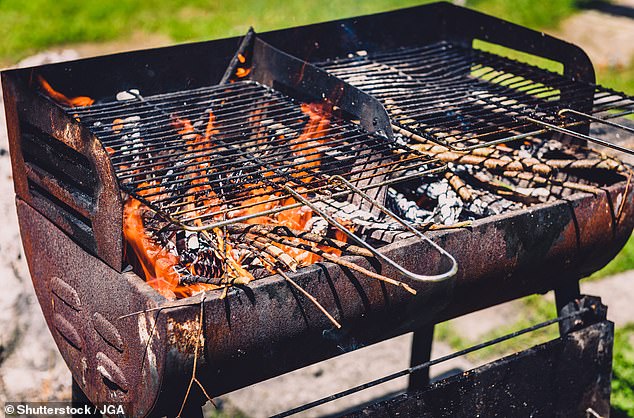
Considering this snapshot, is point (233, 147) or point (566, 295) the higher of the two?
point (233, 147)

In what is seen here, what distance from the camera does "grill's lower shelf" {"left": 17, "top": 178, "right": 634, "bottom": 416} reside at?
2.20 meters

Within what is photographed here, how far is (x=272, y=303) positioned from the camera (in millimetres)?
2270

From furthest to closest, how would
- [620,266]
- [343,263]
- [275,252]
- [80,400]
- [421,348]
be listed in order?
[620,266] → [421,348] → [80,400] → [275,252] → [343,263]

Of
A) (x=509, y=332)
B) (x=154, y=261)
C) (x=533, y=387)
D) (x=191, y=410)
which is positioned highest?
(x=154, y=261)

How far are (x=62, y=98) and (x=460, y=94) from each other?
1.58m

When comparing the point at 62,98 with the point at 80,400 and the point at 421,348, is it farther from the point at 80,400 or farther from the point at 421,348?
the point at 421,348

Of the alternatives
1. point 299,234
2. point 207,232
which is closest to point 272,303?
point 299,234

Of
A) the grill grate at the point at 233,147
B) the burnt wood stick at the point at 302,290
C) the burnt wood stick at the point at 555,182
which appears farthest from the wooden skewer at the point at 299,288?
the burnt wood stick at the point at 555,182

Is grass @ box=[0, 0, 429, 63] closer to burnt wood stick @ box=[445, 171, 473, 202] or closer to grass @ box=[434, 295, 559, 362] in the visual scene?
grass @ box=[434, 295, 559, 362]

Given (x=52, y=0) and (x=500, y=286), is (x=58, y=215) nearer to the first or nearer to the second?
(x=500, y=286)

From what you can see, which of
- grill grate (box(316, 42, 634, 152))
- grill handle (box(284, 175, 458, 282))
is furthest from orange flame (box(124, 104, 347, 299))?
grill grate (box(316, 42, 634, 152))

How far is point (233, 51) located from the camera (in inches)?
139

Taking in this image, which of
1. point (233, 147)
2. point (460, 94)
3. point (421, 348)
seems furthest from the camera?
point (421, 348)

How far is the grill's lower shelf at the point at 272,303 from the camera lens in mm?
2203
